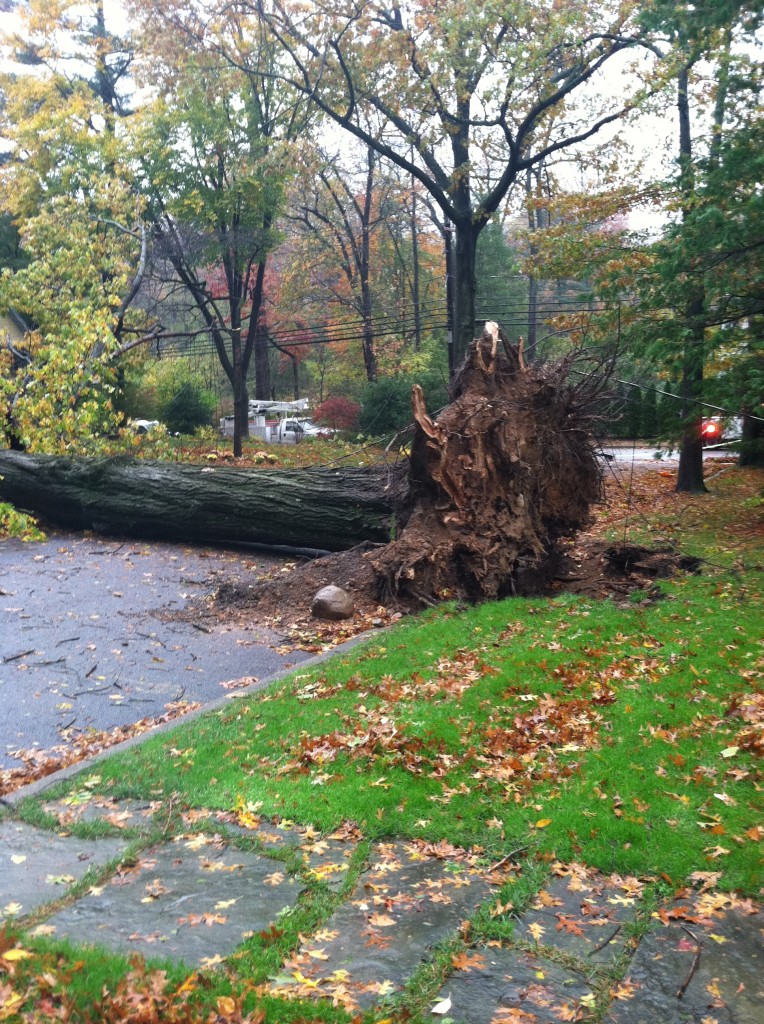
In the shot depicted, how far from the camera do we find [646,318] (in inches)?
533

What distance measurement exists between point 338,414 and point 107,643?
25.6 meters

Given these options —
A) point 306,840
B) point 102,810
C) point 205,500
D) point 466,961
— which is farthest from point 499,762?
point 205,500

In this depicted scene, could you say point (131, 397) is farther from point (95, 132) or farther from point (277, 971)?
point (277, 971)

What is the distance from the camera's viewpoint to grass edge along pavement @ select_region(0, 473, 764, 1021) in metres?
4.05

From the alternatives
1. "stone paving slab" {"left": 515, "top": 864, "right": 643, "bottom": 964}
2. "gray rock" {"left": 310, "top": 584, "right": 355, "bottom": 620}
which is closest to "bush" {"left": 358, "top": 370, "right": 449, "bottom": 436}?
"gray rock" {"left": 310, "top": 584, "right": 355, "bottom": 620}

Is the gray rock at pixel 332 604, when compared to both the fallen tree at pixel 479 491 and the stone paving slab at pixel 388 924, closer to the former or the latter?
the fallen tree at pixel 479 491

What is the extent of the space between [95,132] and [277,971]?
27.7m

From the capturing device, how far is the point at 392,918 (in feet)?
13.0

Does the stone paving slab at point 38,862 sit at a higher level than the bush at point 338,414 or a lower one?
lower

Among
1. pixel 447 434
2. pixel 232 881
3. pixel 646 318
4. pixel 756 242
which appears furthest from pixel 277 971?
pixel 646 318

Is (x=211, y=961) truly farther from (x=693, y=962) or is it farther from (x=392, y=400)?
(x=392, y=400)

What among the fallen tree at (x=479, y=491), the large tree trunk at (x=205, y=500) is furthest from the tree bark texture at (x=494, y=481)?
the large tree trunk at (x=205, y=500)

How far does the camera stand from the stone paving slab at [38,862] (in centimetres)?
424

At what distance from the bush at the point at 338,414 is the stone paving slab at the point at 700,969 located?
30.1 m
